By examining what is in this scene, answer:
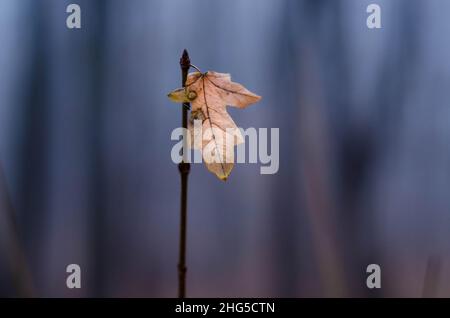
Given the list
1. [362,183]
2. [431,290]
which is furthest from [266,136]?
[431,290]

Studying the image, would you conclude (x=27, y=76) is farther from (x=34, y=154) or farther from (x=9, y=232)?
(x=9, y=232)

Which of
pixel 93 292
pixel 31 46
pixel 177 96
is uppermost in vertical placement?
pixel 31 46

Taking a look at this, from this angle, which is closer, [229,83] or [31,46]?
[229,83]

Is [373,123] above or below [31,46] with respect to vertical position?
below

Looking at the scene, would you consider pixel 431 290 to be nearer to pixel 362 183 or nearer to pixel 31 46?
pixel 362 183
